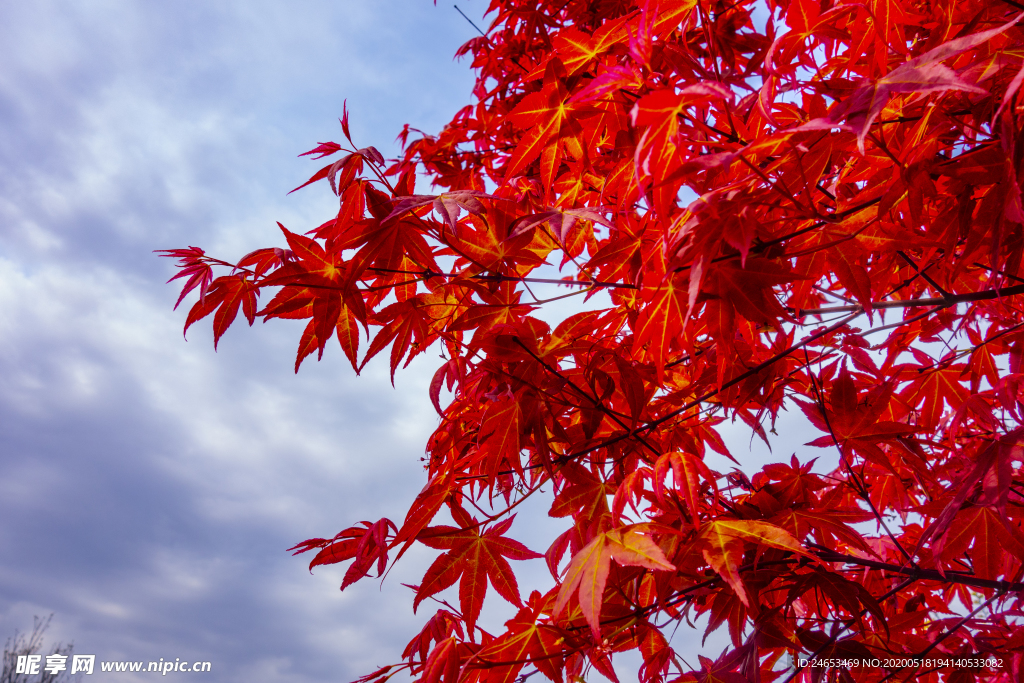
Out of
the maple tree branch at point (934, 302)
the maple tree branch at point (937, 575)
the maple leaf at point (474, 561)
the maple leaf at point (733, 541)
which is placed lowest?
the maple tree branch at point (937, 575)

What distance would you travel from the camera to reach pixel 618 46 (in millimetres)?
1493

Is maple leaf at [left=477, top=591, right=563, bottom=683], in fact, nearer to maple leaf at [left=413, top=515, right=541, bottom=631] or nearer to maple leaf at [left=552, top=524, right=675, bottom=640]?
maple leaf at [left=413, top=515, right=541, bottom=631]

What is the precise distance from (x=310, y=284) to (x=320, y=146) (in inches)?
17.3

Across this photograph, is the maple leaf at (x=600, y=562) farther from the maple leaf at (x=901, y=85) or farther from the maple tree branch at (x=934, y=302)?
the maple leaf at (x=901, y=85)

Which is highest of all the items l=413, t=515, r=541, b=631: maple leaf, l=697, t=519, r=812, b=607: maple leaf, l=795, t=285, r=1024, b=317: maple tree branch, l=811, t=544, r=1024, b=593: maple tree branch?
l=795, t=285, r=1024, b=317: maple tree branch

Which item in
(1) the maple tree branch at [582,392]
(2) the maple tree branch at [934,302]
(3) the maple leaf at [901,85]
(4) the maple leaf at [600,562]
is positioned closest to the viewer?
(3) the maple leaf at [901,85]

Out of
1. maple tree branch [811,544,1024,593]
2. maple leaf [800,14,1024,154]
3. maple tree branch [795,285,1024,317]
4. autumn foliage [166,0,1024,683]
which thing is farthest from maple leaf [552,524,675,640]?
maple leaf [800,14,1024,154]

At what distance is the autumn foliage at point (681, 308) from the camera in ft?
3.40

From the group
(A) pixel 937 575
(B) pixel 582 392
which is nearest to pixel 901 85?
(B) pixel 582 392

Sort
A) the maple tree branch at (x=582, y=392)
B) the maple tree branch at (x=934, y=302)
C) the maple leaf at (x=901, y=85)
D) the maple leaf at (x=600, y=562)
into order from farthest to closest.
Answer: the maple tree branch at (x=582, y=392) → the maple tree branch at (x=934, y=302) → the maple leaf at (x=600, y=562) → the maple leaf at (x=901, y=85)

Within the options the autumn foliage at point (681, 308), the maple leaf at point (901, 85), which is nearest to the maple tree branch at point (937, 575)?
the autumn foliage at point (681, 308)

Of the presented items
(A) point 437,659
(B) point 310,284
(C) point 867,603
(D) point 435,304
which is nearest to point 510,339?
(D) point 435,304

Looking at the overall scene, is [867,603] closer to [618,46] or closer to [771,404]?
[771,404]

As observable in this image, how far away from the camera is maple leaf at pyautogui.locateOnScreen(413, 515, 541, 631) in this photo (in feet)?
4.48
